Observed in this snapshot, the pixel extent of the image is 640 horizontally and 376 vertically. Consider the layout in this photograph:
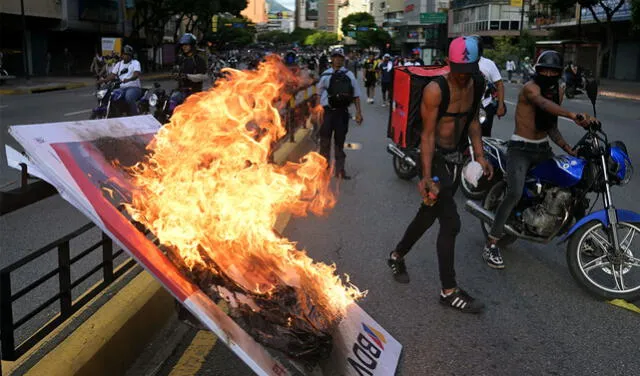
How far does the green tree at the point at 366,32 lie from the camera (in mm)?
120812

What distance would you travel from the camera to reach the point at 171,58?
52062 millimetres

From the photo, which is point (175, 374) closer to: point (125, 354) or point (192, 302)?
point (125, 354)

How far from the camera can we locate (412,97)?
441 cm

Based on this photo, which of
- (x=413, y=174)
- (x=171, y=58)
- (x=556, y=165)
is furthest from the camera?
(x=171, y=58)

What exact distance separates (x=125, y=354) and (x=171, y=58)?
51462 millimetres

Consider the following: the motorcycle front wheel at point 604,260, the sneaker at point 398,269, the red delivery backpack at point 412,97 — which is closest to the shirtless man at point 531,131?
the motorcycle front wheel at point 604,260

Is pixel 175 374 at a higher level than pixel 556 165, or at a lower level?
lower

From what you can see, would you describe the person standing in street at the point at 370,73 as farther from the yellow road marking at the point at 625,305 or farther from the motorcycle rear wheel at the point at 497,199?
the yellow road marking at the point at 625,305

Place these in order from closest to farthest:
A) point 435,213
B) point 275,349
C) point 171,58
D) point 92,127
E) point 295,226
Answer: point 275,349 → point 92,127 → point 435,213 → point 295,226 → point 171,58

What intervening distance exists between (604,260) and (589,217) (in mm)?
353

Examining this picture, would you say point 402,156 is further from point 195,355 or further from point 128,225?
point 128,225

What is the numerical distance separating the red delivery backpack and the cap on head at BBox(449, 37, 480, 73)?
6.2 inches

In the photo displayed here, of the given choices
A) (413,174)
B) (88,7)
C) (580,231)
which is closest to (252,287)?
(580,231)

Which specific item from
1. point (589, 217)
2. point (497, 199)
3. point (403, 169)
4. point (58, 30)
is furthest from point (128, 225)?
point (58, 30)
